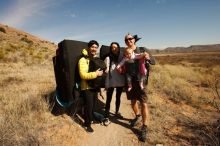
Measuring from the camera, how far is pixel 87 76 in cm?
500

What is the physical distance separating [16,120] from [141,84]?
2.60 m

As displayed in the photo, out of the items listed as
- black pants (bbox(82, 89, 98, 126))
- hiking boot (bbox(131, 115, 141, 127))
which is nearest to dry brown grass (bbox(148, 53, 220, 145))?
hiking boot (bbox(131, 115, 141, 127))

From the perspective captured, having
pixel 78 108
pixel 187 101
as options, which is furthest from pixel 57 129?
pixel 187 101

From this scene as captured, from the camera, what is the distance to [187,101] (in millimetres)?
8672

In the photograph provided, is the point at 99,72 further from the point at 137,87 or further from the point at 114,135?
the point at 114,135

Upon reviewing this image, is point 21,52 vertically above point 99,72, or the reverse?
point 21,52

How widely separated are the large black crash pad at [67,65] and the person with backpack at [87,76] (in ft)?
0.71

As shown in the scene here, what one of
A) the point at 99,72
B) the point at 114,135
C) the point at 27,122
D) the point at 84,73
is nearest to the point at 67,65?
the point at 84,73

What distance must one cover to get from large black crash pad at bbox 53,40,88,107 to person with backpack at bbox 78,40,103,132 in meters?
0.22

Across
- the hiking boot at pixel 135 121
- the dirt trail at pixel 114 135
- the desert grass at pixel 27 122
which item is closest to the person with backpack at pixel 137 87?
the dirt trail at pixel 114 135

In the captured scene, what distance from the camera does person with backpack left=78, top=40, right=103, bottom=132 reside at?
16.5 ft

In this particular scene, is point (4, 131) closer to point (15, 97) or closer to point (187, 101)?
point (15, 97)

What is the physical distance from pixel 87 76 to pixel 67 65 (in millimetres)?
506

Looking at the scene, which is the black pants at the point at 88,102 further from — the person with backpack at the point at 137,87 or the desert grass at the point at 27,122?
the person with backpack at the point at 137,87
